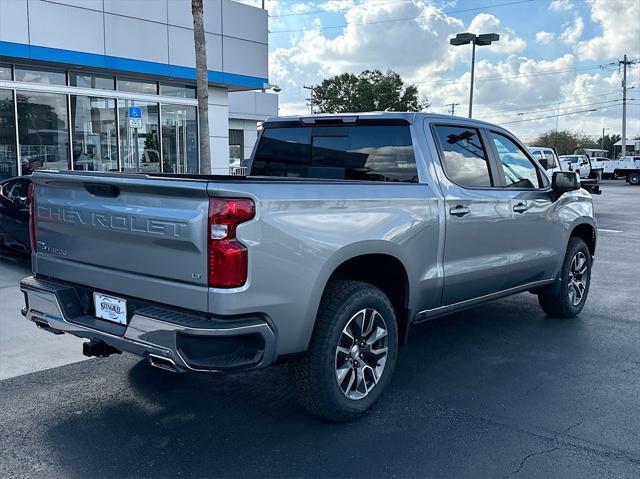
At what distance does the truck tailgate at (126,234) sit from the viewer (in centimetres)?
336

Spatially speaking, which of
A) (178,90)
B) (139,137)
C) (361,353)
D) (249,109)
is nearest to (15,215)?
(361,353)

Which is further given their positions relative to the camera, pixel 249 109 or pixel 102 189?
pixel 249 109

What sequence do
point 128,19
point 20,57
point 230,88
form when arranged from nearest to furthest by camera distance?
point 20,57, point 128,19, point 230,88

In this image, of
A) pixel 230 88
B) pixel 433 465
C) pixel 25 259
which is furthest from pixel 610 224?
pixel 433 465

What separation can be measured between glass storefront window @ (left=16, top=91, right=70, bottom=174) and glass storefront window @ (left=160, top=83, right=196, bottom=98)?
10.2ft

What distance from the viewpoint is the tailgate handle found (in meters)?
3.72

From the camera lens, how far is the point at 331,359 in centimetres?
385

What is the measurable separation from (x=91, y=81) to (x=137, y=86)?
4.55 ft

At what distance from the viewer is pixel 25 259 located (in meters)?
9.41

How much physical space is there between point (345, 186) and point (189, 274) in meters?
1.16

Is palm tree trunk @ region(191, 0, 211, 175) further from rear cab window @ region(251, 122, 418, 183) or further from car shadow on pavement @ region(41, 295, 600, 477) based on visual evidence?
car shadow on pavement @ region(41, 295, 600, 477)

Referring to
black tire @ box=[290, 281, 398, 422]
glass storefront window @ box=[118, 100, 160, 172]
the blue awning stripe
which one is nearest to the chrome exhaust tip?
black tire @ box=[290, 281, 398, 422]

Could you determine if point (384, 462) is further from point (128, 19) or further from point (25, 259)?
point (128, 19)

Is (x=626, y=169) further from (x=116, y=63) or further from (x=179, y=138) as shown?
(x=116, y=63)
